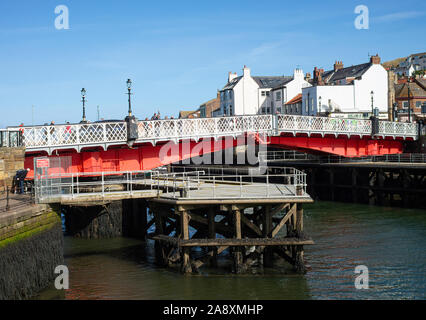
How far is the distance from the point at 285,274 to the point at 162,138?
38.9ft

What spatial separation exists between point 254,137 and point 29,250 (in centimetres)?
2028

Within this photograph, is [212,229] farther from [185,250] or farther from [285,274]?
[285,274]

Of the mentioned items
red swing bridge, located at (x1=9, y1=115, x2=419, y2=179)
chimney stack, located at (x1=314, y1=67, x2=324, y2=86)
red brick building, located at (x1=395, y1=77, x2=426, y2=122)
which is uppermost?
chimney stack, located at (x1=314, y1=67, x2=324, y2=86)

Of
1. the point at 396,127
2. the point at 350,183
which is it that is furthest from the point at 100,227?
the point at 396,127

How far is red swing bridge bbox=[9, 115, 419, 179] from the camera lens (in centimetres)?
2672

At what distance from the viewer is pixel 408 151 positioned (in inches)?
1997

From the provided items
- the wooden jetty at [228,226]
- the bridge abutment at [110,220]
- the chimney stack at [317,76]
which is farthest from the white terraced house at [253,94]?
the wooden jetty at [228,226]

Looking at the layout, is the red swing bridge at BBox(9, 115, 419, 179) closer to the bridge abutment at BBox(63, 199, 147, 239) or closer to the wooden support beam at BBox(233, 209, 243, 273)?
the bridge abutment at BBox(63, 199, 147, 239)

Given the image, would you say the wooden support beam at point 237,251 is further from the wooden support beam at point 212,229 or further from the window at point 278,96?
the window at point 278,96

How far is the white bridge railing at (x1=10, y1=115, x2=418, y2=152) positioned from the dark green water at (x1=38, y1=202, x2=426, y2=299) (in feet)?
18.8

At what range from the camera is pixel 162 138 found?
29.9 metres

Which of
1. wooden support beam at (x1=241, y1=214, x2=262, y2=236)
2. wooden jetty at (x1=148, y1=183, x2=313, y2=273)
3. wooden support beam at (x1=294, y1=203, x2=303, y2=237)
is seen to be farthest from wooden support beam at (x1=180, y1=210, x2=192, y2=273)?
wooden support beam at (x1=294, y1=203, x2=303, y2=237)
